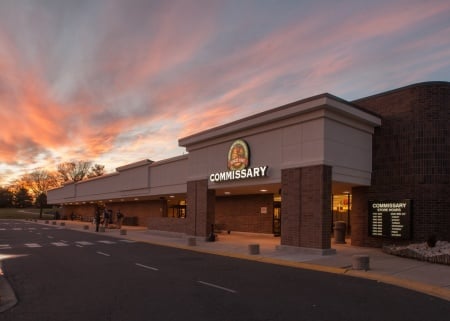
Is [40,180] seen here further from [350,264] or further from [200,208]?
[350,264]

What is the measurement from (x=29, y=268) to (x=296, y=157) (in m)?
12.3

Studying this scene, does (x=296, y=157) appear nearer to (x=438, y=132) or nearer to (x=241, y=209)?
(x=438, y=132)

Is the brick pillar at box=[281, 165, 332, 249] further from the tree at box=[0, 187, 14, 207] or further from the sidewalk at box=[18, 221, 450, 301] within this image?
the tree at box=[0, 187, 14, 207]

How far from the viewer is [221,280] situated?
12.4m

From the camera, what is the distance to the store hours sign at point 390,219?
19.7m

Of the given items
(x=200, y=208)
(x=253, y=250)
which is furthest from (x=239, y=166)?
(x=253, y=250)

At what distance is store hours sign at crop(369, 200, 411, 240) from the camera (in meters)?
19.7

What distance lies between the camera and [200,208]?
27.8 meters

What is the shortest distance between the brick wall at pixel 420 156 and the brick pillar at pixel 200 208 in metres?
10.1

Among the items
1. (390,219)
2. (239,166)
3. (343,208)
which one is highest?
(239,166)

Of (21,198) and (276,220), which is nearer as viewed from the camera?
(276,220)

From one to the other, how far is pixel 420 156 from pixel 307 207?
575 cm

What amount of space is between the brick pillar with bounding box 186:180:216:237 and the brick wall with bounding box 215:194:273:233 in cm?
465

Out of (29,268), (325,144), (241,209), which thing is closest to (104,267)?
(29,268)
